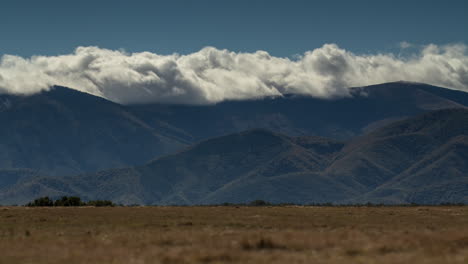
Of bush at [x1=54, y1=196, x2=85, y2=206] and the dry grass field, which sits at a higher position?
bush at [x1=54, y1=196, x2=85, y2=206]

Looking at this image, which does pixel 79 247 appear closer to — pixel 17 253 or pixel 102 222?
pixel 17 253

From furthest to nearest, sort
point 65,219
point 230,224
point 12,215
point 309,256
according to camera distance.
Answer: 1. point 12,215
2. point 65,219
3. point 230,224
4. point 309,256

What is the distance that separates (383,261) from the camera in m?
38.1

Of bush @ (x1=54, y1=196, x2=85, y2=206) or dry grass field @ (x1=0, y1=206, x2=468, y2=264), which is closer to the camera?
dry grass field @ (x1=0, y1=206, x2=468, y2=264)

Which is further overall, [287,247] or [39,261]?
[287,247]

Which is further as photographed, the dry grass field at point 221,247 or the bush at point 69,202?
the bush at point 69,202

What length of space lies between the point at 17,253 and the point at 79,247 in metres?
3.79

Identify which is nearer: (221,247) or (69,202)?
(221,247)

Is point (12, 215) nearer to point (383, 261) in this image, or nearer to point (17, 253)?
point (17, 253)

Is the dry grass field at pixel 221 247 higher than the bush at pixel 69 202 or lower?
lower

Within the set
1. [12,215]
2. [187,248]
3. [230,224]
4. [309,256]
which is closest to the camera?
[309,256]

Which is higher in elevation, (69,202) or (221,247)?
(69,202)

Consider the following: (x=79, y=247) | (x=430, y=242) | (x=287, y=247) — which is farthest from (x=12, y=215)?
(x=430, y=242)

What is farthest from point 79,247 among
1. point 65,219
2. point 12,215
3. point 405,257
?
point 12,215
